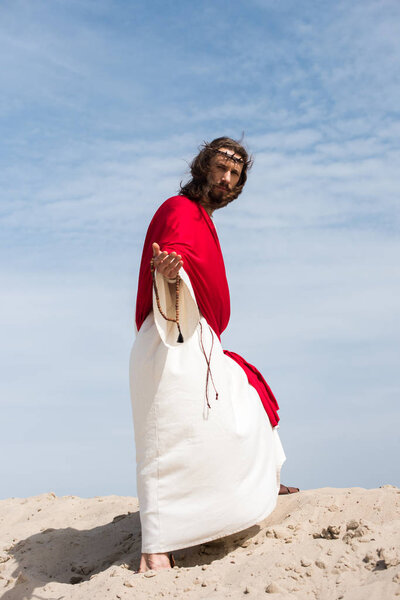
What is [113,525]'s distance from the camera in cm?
575

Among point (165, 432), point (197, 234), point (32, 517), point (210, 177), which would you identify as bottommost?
point (32, 517)

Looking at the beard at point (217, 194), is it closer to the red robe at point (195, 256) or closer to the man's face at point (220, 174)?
the man's face at point (220, 174)

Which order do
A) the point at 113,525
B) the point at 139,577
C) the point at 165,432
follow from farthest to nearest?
the point at 113,525 → the point at 165,432 → the point at 139,577

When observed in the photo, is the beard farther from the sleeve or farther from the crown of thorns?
A: the sleeve

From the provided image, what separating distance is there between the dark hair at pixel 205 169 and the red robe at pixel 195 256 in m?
0.14

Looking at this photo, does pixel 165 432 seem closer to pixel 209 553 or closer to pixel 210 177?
pixel 209 553

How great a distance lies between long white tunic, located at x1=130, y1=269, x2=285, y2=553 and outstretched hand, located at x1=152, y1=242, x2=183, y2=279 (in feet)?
0.36

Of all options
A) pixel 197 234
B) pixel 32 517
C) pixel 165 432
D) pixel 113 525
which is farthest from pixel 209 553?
pixel 32 517

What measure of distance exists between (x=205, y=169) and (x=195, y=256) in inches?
33.5

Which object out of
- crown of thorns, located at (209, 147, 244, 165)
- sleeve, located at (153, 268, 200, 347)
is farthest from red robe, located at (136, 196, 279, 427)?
crown of thorns, located at (209, 147, 244, 165)

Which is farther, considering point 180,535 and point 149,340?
point 149,340

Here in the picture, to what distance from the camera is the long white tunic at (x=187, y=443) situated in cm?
416

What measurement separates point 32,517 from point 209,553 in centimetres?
262

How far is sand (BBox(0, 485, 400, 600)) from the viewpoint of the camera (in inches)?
141
